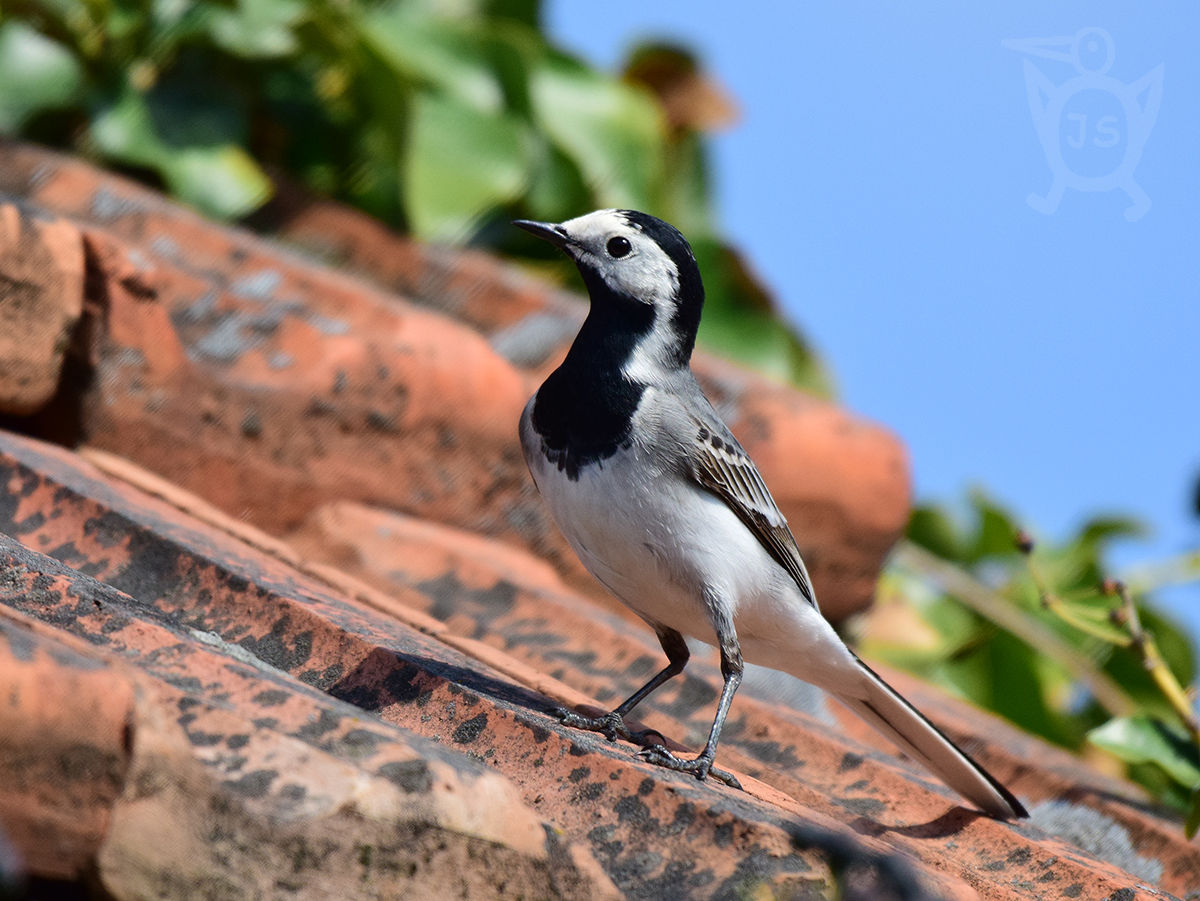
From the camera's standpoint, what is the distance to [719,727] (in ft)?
9.36

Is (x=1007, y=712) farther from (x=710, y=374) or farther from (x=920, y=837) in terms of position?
(x=920, y=837)

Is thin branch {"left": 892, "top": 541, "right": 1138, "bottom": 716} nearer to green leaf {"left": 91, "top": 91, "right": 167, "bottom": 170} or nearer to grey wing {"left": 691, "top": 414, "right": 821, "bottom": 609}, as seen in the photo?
grey wing {"left": 691, "top": 414, "right": 821, "bottom": 609}

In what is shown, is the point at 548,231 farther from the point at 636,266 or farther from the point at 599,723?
the point at 599,723

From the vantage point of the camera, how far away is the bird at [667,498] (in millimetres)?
2949

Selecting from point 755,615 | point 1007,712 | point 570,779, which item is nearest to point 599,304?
point 755,615

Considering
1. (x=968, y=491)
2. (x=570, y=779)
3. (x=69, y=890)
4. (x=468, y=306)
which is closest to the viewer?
(x=69, y=890)

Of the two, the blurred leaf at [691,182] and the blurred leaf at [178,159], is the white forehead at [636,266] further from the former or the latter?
the blurred leaf at [691,182]

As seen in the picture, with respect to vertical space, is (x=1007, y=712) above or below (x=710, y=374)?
below

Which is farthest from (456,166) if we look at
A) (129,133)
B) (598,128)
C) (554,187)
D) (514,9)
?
(514,9)

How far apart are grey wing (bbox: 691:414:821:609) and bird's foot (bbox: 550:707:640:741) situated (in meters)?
0.65

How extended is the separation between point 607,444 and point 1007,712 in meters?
3.32

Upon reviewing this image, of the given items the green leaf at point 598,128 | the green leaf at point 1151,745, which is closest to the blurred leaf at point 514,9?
the green leaf at point 598,128

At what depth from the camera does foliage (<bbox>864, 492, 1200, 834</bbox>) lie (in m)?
3.81

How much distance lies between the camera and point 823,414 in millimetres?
4633
